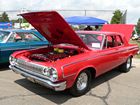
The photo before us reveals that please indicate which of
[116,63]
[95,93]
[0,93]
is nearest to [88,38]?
[116,63]

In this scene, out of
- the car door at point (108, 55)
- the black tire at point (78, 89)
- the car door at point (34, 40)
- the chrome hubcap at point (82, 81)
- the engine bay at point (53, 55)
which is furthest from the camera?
the car door at point (34, 40)

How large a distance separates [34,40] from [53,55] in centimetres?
290

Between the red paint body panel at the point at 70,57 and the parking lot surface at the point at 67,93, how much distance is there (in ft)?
1.54

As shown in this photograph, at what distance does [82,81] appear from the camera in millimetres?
5289

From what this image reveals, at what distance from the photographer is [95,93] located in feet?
17.8

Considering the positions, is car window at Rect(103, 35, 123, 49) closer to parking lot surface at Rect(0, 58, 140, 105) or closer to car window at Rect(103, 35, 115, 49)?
car window at Rect(103, 35, 115, 49)

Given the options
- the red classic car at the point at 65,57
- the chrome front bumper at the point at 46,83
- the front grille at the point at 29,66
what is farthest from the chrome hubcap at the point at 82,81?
the front grille at the point at 29,66

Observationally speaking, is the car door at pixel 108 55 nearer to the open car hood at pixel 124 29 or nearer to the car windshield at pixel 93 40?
the car windshield at pixel 93 40

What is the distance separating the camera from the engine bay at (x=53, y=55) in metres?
5.41

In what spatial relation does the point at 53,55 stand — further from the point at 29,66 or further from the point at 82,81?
the point at 82,81

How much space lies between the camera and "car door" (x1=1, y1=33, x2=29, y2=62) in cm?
729

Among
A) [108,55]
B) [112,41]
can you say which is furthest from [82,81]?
[112,41]

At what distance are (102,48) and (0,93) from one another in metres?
2.84

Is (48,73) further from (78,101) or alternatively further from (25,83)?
(25,83)
